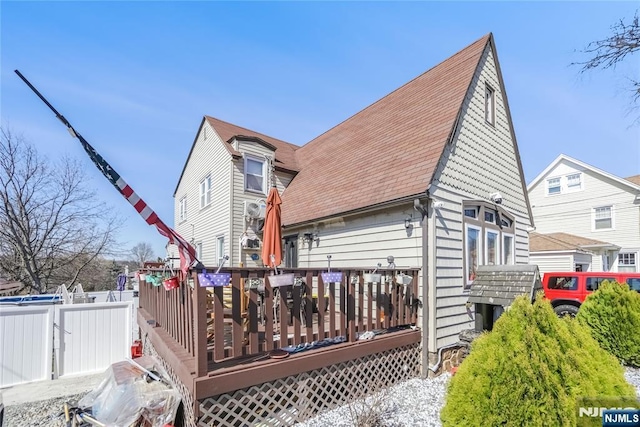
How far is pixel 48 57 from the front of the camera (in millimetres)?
7574

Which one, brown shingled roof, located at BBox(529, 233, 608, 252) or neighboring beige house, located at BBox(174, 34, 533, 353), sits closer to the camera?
neighboring beige house, located at BBox(174, 34, 533, 353)

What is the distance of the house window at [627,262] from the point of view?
18062mm

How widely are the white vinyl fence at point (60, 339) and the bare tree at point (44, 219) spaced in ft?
26.4

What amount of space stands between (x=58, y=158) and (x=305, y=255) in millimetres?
12763

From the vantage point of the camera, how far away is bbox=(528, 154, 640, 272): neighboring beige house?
17.8 meters

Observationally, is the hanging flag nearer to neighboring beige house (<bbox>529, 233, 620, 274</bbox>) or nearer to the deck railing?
the deck railing

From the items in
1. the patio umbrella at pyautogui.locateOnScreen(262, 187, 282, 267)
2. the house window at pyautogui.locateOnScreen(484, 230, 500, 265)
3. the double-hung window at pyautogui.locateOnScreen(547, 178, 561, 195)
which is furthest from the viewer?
the double-hung window at pyautogui.locateOnScreen(547, 178, 561, 195)

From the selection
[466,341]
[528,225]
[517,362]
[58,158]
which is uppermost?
[58,158]

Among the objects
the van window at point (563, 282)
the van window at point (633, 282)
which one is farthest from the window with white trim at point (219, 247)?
the van window at point (633, 282)

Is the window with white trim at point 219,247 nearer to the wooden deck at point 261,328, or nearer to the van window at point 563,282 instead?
the wooden deck at point 261,328

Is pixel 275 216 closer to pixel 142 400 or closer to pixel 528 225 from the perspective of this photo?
pixel 142 400

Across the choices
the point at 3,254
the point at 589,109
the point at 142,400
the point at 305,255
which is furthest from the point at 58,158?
the point at 589,109

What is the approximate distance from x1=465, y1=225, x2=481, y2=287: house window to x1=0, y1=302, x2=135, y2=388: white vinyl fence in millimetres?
7508

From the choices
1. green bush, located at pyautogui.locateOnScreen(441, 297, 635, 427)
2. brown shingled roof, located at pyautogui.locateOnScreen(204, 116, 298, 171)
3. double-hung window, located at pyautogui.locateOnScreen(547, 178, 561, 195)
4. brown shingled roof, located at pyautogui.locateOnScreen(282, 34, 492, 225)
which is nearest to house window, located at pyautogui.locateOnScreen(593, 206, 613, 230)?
double-hung window, located at pyautogui.locateOnScreen(547, 178, 561, 195)
